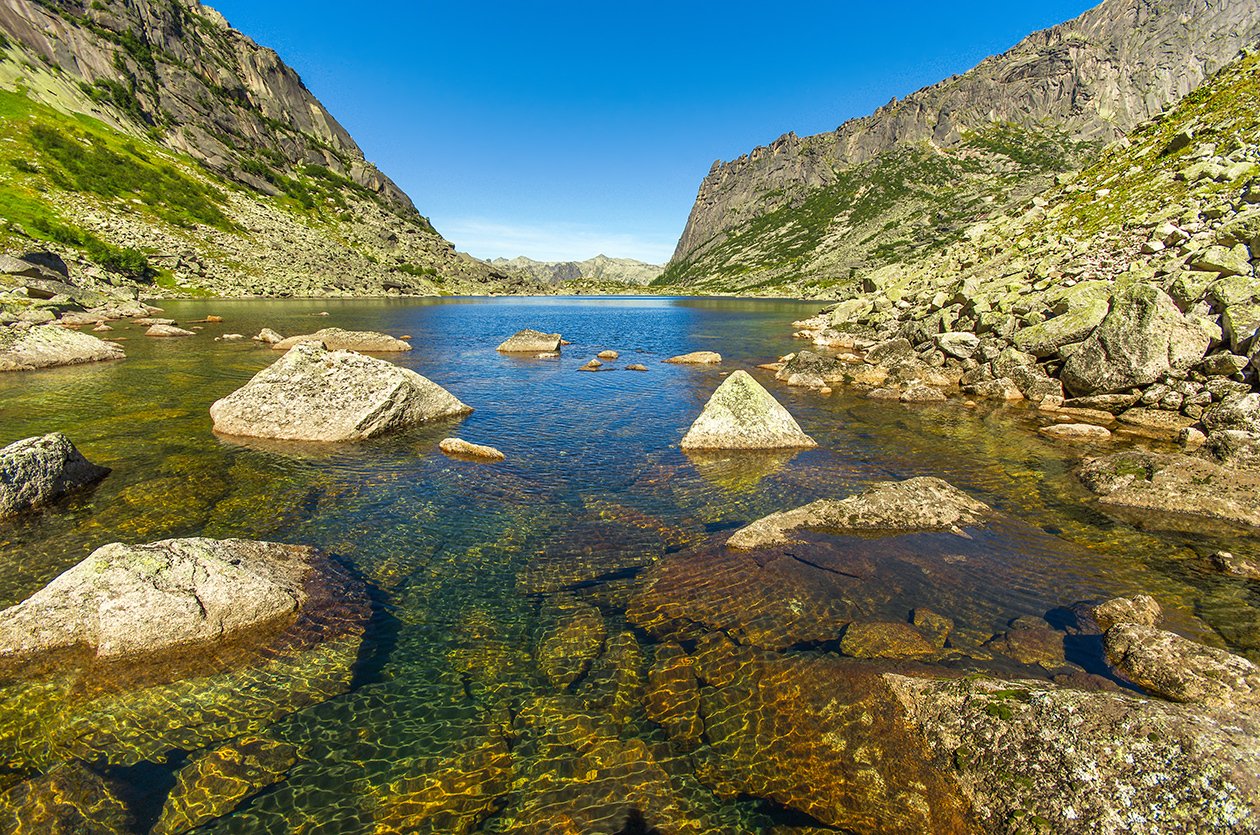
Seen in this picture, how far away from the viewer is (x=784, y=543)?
1271 cm

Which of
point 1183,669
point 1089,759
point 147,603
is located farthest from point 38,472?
point 1183,669

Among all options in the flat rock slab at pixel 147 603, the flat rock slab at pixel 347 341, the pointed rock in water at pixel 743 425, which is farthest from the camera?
the flat rock slab at pixel 347 341

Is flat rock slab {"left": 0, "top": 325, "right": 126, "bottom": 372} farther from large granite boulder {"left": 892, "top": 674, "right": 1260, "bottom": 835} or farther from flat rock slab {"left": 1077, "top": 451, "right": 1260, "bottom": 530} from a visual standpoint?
flat rock slab {"left": 1077, "top": 451, "right": 1260, "bottom": 530}

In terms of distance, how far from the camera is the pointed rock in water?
20.7 meters

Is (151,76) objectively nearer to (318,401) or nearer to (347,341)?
(347,341)

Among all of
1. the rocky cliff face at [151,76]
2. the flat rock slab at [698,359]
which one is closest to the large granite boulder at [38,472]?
the flat rock slab at [698,359]

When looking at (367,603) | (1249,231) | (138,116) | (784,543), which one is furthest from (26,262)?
(138,116)

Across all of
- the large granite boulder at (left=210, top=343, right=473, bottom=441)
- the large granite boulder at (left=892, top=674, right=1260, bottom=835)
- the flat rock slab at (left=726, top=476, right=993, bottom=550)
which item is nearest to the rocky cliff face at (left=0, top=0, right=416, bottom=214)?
the large granite boulder at (left=210, top=343, right=473, bottom=441)

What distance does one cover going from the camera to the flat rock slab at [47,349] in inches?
1168

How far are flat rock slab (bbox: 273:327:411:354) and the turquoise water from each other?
17.5 metres

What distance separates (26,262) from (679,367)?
8749 centimetres

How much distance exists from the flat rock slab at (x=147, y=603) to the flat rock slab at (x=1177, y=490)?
22.3 meters

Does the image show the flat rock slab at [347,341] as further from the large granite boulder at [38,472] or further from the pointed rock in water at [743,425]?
the pointed rock in water at [743,425]

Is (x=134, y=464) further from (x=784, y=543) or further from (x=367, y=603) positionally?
(x=784, y=543)
